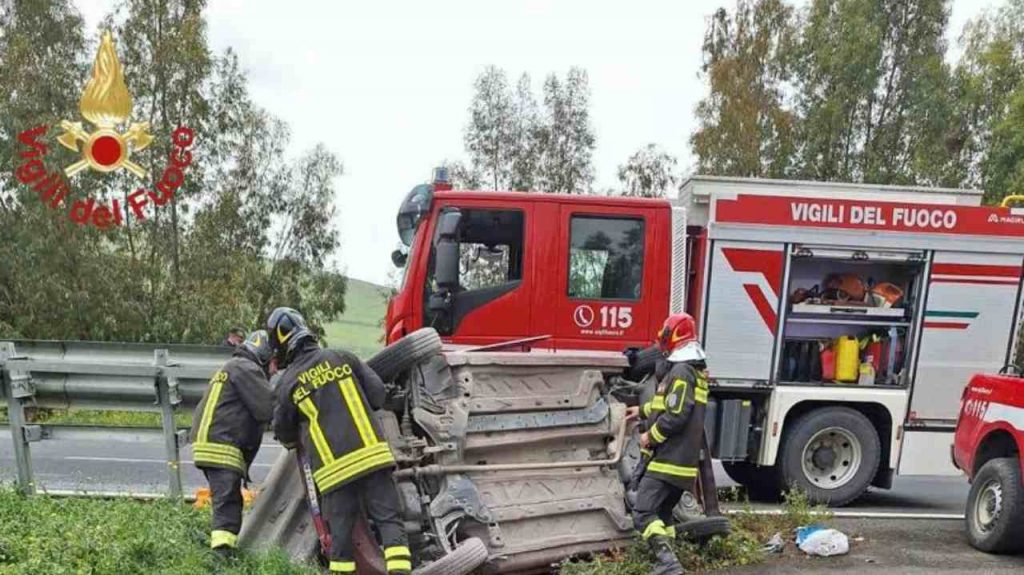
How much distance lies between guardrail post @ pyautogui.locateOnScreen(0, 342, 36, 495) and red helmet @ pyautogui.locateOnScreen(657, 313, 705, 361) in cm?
468

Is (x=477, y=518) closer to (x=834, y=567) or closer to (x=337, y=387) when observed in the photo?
(x=337, y=387)

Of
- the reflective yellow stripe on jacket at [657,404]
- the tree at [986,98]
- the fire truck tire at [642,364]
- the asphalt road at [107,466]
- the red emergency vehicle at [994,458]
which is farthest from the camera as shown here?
the tree at [986,98]

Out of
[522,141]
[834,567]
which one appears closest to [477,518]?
[834,567]

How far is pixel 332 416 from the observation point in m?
4.16

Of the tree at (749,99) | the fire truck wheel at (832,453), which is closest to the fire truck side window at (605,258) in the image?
the fire truck wheel at (832,453)

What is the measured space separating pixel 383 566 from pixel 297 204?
1576 centimetres

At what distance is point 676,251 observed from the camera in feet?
21.5

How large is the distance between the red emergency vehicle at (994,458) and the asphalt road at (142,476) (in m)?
1.20

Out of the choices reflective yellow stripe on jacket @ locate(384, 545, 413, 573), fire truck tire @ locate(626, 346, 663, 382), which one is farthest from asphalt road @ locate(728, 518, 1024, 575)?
reflective yellow stripe on jacket @ locate(384, 545, 413, 573)

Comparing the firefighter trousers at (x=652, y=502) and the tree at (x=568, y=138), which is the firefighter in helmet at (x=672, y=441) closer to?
the firefighter trousers at (x=652, y=502)

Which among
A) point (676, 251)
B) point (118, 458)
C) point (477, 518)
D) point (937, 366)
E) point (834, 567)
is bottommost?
point (118, 458)

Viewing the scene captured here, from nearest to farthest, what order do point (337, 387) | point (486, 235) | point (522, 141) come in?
point (337, 387) < point (486, 235) < point (522, 141)

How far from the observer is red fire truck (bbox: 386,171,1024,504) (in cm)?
645

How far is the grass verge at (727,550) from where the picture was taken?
15.1 ft
